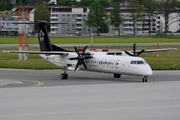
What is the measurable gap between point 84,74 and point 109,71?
5.56 meters

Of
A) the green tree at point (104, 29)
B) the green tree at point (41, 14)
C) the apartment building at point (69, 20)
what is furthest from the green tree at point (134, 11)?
the green tree at point (41, 14)

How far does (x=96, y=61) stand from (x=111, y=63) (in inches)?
59.1

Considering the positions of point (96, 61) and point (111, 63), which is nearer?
point (111, 63)

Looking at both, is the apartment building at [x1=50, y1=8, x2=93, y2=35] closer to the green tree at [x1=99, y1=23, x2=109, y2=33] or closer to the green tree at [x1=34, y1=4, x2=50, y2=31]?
the green tree at [x1=34, y1=4, x2=50, y2=31]

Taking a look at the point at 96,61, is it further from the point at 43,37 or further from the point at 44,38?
the point at 43,37

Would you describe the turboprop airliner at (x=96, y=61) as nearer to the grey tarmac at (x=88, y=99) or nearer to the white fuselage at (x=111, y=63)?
the white fuselage at (x=111, y=63)

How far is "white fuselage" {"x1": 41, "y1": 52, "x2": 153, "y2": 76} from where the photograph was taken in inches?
1453

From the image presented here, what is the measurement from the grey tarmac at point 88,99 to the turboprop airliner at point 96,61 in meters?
0.90

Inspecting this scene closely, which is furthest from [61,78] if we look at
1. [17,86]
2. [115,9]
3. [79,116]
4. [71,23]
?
[71,23]

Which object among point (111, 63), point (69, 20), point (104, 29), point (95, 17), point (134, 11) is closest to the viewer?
point (111, 63)

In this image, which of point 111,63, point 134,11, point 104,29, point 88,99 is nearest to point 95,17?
point 134,11

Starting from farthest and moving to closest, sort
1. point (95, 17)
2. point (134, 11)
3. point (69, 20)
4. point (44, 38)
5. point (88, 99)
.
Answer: point (69, 20)
point (134, 11)
point (95, 17)
point (44, 38)
point (88, 99)

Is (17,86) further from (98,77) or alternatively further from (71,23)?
(71,23)

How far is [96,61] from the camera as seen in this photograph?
39844 mm
